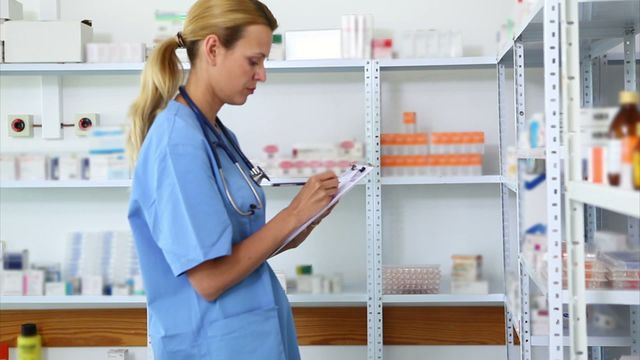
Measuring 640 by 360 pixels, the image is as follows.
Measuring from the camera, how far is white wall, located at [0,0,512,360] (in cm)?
325

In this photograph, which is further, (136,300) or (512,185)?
(136,300)

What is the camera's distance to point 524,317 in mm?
2361

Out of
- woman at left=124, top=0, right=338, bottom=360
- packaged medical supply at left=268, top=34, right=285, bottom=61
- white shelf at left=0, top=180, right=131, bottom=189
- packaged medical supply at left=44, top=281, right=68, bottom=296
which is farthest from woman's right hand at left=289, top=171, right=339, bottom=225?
packaged medical supply at left=44, top=281, right=68, bottom=296

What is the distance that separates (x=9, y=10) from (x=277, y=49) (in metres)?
1.14

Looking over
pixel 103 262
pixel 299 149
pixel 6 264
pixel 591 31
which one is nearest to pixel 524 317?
pixel 591 31

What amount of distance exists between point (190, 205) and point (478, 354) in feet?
6.82

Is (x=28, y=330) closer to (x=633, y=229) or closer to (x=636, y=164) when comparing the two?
(x=633, y=229)

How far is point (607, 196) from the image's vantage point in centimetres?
124

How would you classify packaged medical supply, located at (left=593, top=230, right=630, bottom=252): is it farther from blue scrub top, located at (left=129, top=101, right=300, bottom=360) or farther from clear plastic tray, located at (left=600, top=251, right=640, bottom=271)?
blue scrub top, located at (left=129, top=101, right=300, bottom=360)

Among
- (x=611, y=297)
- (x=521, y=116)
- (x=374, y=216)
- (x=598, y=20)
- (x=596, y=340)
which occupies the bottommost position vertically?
(x=596, y=340)

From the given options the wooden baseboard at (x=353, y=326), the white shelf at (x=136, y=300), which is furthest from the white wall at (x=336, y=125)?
the white shelf at (x=136, y=300)

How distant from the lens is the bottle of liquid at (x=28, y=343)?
128 inches

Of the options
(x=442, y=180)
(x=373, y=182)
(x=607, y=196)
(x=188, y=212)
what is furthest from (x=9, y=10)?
(x=607, y=196)

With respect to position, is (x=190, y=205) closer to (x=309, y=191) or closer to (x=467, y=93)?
(x=309, y=191)
